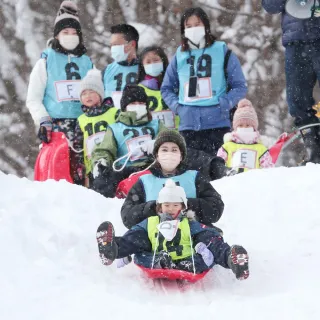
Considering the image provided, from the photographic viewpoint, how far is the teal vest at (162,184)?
5.70 m

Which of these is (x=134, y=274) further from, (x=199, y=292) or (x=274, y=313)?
(x=274, y=313)

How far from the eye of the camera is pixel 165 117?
8.26 metres

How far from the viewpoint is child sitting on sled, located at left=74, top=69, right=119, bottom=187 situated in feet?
25.6

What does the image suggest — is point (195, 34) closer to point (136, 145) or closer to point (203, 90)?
point (203, 90)

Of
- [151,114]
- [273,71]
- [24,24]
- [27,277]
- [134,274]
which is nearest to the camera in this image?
[27,277]

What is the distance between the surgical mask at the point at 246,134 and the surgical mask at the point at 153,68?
1.16 meters

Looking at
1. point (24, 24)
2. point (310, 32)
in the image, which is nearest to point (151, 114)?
point (310, 32)

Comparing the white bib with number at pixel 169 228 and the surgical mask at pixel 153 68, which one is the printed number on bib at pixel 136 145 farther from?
the white bib with number at pixel 169 228

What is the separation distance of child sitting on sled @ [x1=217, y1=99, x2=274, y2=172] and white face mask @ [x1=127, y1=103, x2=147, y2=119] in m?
0.81

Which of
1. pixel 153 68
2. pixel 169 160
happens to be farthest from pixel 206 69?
pixel 169 160

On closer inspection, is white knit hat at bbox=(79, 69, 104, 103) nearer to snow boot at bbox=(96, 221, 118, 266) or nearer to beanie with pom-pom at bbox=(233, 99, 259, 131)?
beanie with pom-pom at bbox=(233, 99, 259, 131)

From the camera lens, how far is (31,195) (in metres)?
6.21

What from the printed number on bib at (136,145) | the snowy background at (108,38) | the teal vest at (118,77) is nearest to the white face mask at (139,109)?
the printed number on bib at (136,145)

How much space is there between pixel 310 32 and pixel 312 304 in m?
3.64
